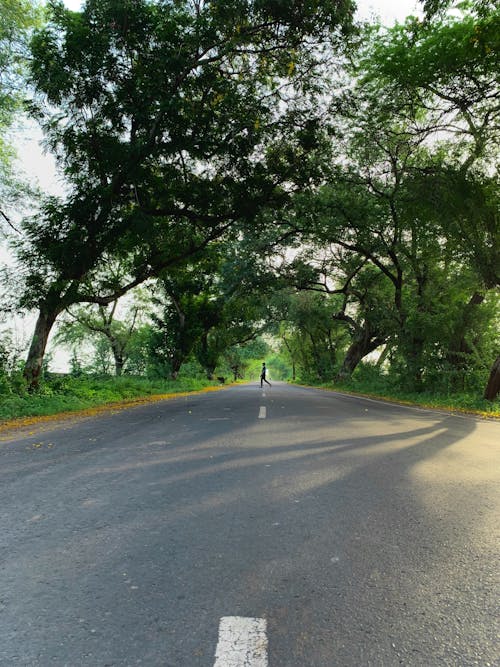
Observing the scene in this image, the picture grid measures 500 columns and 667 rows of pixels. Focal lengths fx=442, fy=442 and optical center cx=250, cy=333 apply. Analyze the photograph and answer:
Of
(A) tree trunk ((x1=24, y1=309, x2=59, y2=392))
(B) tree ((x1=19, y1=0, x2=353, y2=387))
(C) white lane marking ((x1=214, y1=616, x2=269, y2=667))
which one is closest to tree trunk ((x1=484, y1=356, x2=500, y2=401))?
(B) tree ((x1=19, y1=0, x2=353, y2=387))

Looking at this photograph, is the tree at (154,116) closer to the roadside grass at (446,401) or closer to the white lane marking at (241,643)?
the roadside grass at (446,401)

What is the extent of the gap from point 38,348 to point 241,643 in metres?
13.0

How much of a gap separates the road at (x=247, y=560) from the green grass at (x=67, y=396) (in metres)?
5.66

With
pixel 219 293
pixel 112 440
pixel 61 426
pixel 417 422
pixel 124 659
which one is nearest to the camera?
pixel 124 659

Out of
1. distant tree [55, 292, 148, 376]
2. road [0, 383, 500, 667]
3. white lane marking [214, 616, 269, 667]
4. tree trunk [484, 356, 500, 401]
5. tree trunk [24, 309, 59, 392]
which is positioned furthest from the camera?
distant tree [55, 292, 148, 376]

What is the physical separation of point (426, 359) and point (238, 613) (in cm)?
1854

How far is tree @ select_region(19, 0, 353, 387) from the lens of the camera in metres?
10.4

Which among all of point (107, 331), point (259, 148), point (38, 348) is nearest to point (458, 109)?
point (259, 148)

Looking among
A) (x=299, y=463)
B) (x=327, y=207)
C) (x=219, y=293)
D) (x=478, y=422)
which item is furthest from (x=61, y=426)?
(x=219, y=293)

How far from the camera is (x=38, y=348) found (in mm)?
13172

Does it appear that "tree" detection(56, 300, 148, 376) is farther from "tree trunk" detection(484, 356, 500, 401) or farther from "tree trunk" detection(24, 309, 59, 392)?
"tree trunk" detection(484, 356, 500, 401)

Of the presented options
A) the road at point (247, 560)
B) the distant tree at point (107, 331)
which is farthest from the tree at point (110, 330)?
the road at point (247, 560)

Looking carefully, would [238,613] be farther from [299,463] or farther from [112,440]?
[112,440]

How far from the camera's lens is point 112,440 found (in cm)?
684
